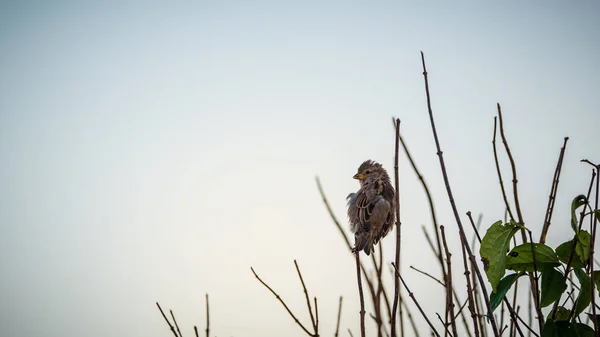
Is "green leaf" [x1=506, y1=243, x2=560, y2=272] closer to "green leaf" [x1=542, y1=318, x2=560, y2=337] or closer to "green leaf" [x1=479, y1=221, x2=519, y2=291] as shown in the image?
"green leaf" [x1=479, y1=221, x2=519, y2=291]

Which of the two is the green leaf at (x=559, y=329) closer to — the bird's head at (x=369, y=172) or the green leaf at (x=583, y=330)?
the green leaf at (x=583, y=330)

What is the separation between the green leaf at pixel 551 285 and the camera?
1.81 m

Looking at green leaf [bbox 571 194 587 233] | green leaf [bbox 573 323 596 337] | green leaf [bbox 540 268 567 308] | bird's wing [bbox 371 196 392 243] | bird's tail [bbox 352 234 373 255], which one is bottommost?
green leaf [bbox 573 323 596 337]

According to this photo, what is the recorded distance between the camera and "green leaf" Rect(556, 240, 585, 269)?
1.84 metres

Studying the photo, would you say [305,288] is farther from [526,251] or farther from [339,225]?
[526,251]

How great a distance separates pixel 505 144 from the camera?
2650 mm

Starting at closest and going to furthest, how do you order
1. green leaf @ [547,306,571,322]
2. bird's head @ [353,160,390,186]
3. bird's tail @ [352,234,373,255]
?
green leaf @ [547,306,571,322] → bird's tail @ [352,234,373,255] → bird's head @ [353,160,390,186]

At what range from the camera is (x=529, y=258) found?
6.22 ft

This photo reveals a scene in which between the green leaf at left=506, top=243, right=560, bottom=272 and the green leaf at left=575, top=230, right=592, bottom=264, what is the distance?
8 centimetres

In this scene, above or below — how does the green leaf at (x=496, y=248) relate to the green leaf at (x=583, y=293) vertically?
above

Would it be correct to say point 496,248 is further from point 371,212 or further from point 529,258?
point 371,212

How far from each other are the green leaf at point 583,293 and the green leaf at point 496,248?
0.81 feet

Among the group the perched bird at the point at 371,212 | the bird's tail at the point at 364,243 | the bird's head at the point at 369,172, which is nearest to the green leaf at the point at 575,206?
the perched bird at the point at 371,212

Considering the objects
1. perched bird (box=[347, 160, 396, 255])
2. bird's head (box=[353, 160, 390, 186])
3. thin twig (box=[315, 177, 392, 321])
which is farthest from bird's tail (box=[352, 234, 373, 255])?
thin twig (box=[315, 177, 392, 321])
